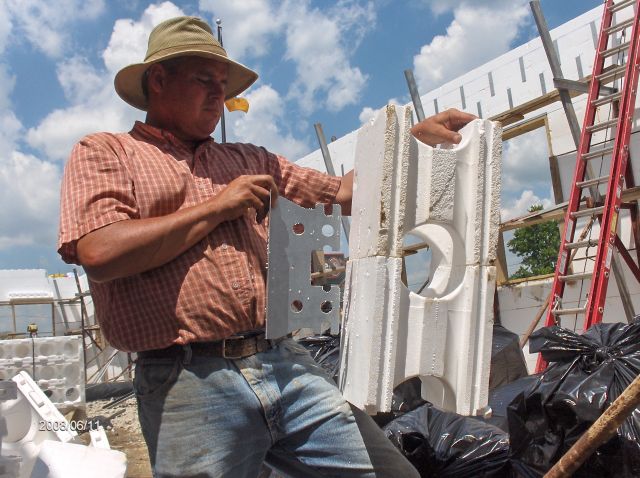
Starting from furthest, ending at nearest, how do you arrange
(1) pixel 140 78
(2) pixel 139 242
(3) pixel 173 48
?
(1) pixel 140 78
(3) pixel 173 48
(2) pixel 139 242

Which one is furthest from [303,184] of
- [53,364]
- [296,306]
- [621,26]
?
[53,364]

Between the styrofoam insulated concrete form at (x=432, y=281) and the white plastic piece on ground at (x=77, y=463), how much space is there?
1435 millimetres

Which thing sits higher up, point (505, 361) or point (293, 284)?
point (293, 284)

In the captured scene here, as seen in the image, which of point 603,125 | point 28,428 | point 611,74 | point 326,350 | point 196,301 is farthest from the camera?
point 611,74

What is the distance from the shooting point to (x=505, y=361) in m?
3.83

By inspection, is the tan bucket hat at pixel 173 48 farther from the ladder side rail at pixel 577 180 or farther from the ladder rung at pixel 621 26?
the ladder rung at pixel 621 26

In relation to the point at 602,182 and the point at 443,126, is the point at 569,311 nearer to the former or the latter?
the point at 602,182

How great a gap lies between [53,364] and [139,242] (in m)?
5.33

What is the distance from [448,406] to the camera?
4.99ft

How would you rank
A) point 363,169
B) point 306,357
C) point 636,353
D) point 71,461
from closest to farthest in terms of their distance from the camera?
point 363,169 → point 306,357 → point 636,353 → point 71,461

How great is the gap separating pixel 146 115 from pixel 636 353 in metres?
1.91

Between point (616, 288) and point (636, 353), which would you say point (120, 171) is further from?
point (616, 288)

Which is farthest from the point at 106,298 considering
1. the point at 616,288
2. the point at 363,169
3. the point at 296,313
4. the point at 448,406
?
the point at 616,288

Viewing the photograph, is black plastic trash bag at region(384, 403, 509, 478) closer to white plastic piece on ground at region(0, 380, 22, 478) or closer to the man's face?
white plastic piece on ground at region(0, 380, 22, 478)
